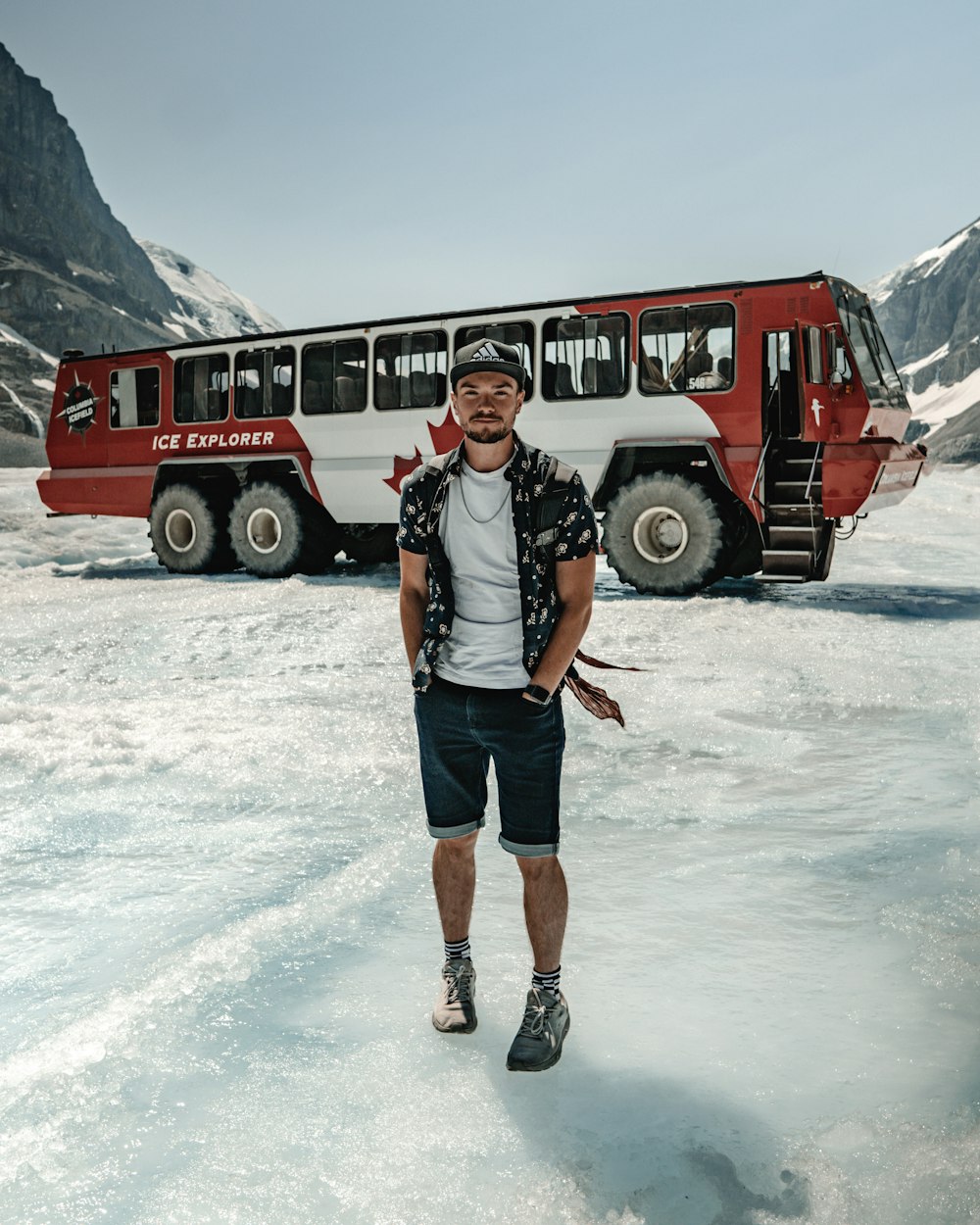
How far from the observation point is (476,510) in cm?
241

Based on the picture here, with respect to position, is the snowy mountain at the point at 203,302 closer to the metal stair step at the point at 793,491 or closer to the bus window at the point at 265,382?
the bus window at the point at 265,382

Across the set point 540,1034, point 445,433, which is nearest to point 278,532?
point 445,433

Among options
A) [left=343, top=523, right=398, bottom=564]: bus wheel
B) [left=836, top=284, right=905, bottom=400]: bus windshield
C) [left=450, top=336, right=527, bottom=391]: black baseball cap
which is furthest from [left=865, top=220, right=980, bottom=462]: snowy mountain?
[left=450, top=336, right=527, bottom=391]: black baseball cap

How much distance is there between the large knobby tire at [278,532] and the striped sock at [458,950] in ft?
30.0

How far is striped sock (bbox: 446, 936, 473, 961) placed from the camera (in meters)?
2.62

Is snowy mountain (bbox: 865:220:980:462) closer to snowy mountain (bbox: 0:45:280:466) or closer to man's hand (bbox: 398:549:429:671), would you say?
snowy mountain (bbox: 0:45:280:466)

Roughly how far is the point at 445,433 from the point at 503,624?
8.37 m

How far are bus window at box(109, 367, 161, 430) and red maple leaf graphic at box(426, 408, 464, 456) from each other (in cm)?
385

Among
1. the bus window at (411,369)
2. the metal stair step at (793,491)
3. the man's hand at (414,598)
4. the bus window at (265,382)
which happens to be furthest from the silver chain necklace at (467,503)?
the bus window at (265,382)

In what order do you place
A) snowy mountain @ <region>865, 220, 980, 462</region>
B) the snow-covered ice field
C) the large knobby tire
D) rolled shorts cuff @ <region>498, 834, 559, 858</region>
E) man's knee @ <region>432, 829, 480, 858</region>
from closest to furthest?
the snow-covered ice field, rolled shorts cuff @ <region>498, 834, 559, 858</region>, man's knee @ <region>432, 829, 480, 858</region>, the large knobby tire, snowy mountain @ <region>865, 220, 980, 462</region>

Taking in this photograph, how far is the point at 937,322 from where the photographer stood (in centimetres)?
11912

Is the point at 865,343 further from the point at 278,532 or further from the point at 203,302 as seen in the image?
the point at 203,302

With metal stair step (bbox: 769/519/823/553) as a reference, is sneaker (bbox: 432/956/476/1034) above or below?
below

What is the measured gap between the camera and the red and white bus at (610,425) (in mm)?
8945
